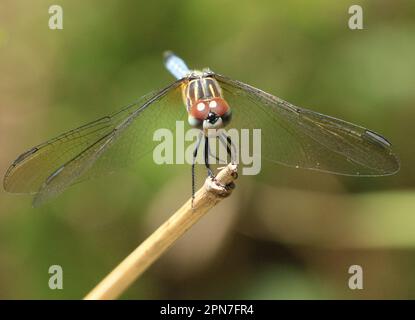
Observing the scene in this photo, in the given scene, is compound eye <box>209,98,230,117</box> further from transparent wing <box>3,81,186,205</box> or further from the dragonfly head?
transparent wing <box>3,81,186,205</box>

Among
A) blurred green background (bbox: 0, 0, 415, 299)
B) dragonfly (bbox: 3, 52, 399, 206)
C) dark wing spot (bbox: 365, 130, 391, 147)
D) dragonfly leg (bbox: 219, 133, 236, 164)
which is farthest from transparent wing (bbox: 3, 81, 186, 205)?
dark wing spot (bbox: 365, 130, 391, 147)

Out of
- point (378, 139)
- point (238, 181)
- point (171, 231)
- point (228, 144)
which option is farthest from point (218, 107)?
point (238, 181)

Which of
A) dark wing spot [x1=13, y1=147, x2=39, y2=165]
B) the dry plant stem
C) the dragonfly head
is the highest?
the dragonfly head

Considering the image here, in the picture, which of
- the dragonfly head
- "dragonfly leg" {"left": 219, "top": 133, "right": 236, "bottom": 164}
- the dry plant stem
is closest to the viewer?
the dry plant stem

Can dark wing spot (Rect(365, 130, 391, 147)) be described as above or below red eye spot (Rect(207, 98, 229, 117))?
below

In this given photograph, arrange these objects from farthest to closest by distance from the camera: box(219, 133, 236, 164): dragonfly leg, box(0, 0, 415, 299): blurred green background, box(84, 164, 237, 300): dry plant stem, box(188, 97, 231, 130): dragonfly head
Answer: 1. box(0, 0, 415, 299): blurred green background
2. box(219, 133, 236, 164): dragonfly leg
3. box(188, 97, 231, 130): dragonfly head
4. box(84, 164, 237, 300): dry plant stem

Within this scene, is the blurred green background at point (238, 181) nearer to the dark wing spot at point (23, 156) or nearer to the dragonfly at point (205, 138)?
the dragonfly at point (205, 138)
